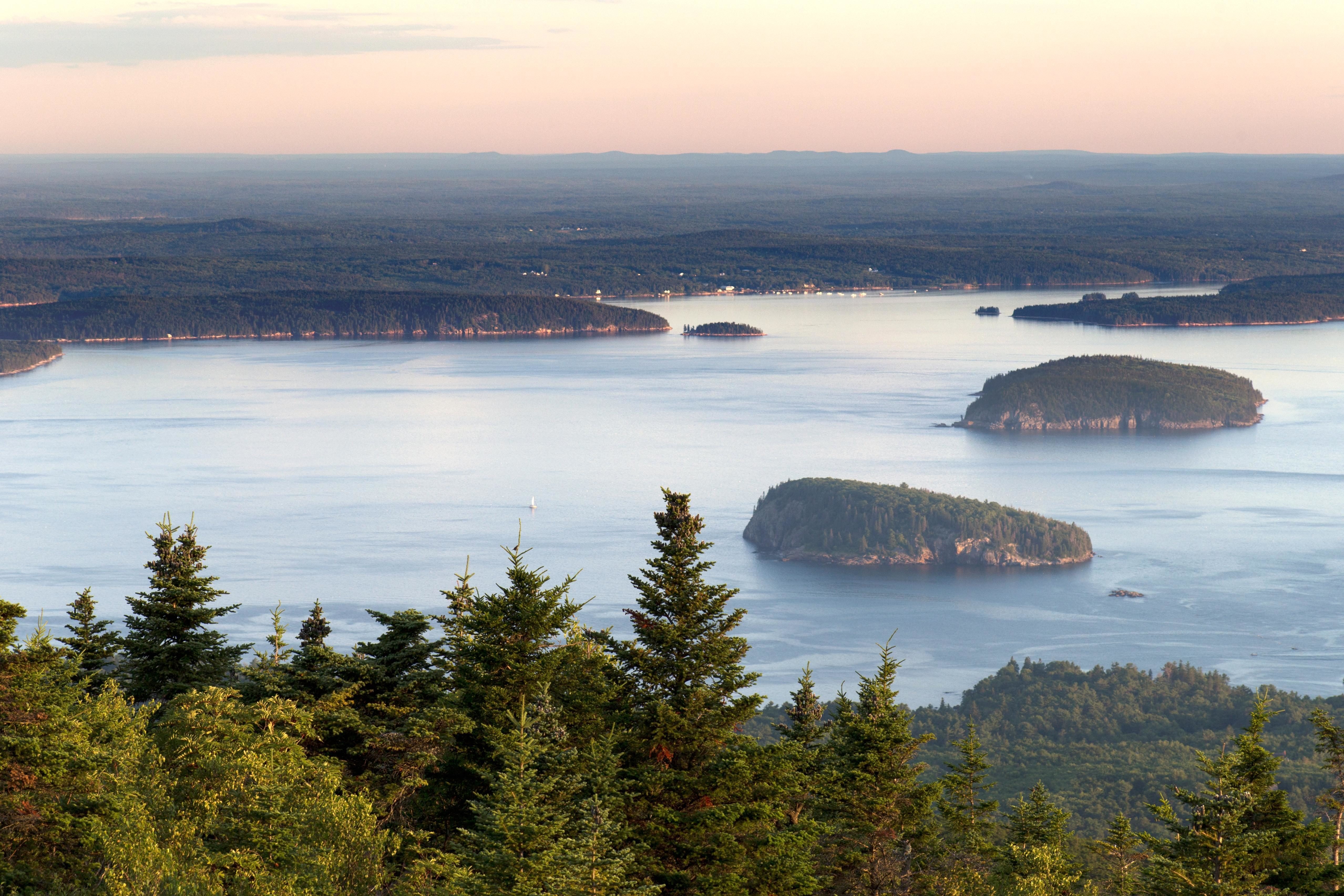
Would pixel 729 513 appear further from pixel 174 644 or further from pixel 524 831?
pixel 524 831

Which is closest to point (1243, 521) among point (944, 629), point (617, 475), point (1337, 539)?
point (1337, 539)

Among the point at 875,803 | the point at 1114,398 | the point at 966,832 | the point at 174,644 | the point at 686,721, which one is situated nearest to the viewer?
the point at 686,721

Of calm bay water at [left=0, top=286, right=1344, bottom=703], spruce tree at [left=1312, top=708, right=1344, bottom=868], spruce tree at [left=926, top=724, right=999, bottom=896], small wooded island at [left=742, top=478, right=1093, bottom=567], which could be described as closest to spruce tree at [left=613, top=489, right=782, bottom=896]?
spruce tree at [left=926, top=724, right=999, bottom=896]

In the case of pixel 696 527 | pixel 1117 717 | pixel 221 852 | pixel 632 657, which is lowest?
pixel 1117 717

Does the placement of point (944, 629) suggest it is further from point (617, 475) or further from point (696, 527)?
point (696, 527)

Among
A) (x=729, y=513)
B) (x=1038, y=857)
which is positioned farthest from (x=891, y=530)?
(x=1038, y=857)

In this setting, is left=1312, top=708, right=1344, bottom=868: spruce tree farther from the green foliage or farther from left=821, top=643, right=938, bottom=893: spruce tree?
the green foliage
